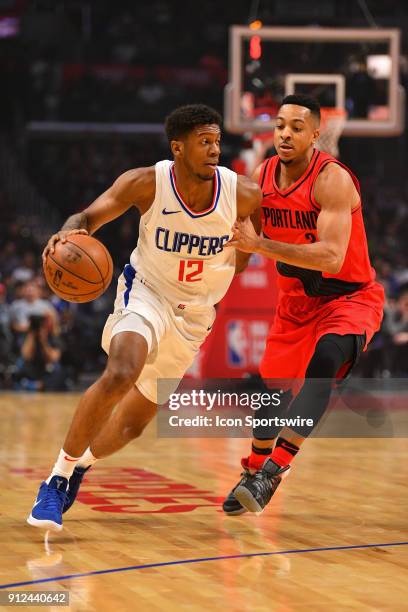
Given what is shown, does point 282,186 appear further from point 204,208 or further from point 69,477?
point 69,477

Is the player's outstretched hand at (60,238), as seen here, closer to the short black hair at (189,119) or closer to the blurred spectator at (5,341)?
the short black hair at (189,119)

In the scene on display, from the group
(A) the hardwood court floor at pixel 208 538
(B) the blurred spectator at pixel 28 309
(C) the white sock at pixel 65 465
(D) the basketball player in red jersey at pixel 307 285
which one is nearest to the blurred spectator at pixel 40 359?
(B) the blurred spectator at pixel 28 309

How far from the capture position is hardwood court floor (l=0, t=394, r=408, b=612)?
134 inches

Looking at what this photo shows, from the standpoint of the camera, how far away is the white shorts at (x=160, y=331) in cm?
461

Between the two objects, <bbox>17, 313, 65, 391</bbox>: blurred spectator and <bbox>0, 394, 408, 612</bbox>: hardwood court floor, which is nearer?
<bbox>0, 394, 408, 612</bbox>: hardwood court floor

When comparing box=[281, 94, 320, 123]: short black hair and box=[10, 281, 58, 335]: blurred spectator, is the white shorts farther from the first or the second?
box=[10, 281, 58, 335]: blurred spectator

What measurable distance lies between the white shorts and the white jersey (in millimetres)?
57

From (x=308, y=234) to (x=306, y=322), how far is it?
0.40 meters

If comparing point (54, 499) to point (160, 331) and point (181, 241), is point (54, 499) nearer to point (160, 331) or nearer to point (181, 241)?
point (160, 331)

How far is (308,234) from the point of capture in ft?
16.2

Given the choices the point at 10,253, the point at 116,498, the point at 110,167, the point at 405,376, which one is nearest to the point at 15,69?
the point at 110,167

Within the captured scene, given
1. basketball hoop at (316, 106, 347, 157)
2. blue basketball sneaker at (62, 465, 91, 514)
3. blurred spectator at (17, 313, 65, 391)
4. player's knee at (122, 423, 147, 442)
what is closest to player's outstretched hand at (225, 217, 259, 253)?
player's knee at (122, 423, 147, 442)

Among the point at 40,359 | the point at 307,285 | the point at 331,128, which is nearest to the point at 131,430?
the point at 307,285

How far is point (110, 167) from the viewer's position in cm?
1978
